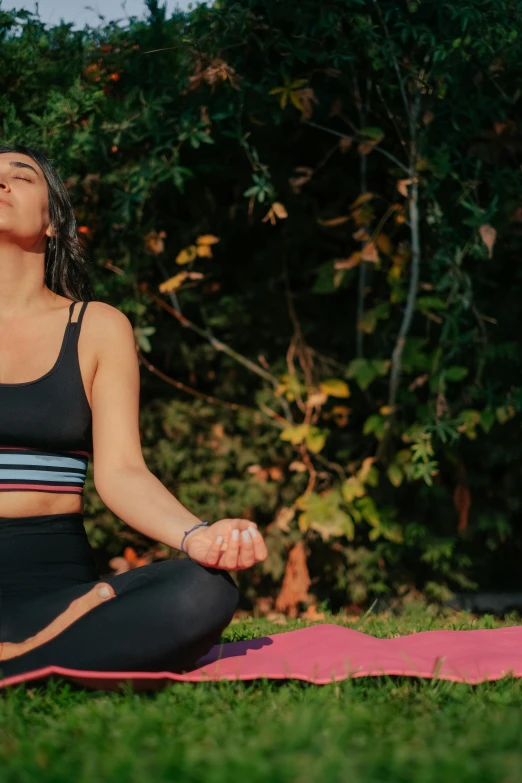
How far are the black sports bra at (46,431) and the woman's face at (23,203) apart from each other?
0.43 metres

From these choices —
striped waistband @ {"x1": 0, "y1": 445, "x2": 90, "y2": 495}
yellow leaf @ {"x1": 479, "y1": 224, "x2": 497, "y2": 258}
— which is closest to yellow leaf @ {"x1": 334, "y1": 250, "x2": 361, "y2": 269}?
yellow leaf @ {"x1": 479, "y1": 224, "x2": 497, "y2": 258}

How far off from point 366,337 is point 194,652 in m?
2.90

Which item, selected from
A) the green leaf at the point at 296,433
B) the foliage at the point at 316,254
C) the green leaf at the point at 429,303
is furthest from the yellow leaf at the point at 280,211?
the green leaf at the point at 296,433

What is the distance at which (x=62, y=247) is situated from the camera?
130 inches

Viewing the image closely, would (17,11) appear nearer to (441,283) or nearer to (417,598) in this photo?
(441,283)

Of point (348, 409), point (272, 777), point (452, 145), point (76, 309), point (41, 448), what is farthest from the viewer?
point (348, 409)

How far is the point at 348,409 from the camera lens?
504 centimetres

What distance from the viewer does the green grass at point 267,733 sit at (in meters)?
1.65

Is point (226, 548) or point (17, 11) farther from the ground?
point (17, 11)

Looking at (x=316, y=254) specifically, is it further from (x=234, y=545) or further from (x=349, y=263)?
(x=234, y=545)

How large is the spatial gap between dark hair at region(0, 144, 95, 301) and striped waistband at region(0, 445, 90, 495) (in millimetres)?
718

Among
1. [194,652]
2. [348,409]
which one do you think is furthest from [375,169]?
[194,652]

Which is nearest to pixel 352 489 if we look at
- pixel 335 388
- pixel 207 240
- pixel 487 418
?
pixel 335 388

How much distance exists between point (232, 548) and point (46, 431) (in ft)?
2.45
